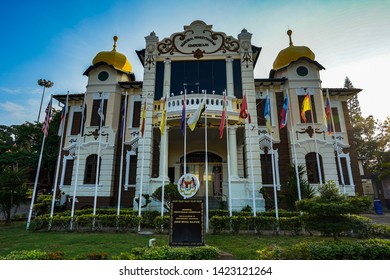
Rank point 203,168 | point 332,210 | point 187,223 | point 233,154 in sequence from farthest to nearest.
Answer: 1. point 203,168
2. point 233,154
3. point 187,223
4. point 332,210

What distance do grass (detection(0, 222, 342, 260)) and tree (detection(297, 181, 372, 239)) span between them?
1.45 metres

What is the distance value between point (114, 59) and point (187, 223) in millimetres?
17976

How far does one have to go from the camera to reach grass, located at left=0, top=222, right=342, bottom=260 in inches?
293

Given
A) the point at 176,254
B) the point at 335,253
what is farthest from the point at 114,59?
the point at 335,253

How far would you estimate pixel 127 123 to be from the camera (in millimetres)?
19656

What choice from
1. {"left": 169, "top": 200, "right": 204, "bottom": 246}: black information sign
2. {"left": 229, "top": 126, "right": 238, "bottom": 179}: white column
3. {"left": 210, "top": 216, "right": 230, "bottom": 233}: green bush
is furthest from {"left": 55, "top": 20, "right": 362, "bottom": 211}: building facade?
{"left": 169, "top": 200, "right": 204, "bottom": 246}: black information sign

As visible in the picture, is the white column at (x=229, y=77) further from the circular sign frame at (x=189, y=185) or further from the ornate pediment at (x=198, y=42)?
the circular sign frame at (x=189, y=185)

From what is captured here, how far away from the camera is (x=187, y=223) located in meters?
7.80

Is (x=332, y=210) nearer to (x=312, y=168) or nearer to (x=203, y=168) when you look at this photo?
(x=312, y=168)

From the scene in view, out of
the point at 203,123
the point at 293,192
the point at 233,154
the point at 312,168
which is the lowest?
the point at 293,192

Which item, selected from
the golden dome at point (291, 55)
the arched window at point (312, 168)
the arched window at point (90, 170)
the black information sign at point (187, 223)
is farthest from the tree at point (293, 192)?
the arched window at point (90, 170)

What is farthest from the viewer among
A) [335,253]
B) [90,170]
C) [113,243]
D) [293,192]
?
[90,170]

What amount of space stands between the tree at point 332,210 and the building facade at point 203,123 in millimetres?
6516
